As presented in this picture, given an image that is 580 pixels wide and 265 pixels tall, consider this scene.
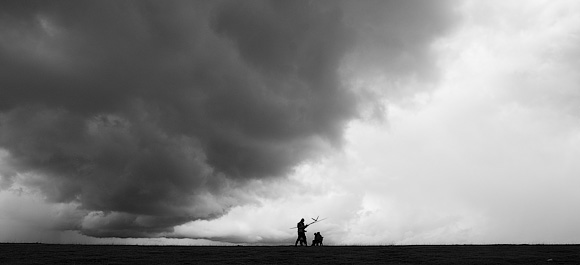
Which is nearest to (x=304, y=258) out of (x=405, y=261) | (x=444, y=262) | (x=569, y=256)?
(x=405, y=261)

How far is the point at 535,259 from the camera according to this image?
2462 centimetres

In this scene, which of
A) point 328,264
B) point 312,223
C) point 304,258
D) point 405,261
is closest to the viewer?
point 328,264

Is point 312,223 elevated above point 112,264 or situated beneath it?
elevated above

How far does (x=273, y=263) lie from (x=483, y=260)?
40.3 feet

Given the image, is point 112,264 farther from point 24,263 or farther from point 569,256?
point 569,256

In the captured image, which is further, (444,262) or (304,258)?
(304,258)

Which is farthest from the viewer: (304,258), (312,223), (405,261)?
(312,223)

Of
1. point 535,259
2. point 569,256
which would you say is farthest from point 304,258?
point 569,256

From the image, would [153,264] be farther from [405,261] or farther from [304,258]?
[405,261]

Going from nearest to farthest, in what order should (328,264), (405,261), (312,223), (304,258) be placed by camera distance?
1. (328,264)
2. (405,261)
3. (304,258)
4. (312,223)

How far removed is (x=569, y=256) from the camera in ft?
84.4

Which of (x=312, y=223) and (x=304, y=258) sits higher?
(x=312, y=223)

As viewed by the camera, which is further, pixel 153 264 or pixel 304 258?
pixel 304 258

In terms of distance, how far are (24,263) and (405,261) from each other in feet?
72.0
